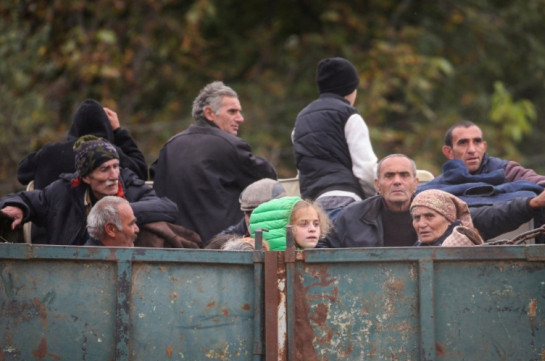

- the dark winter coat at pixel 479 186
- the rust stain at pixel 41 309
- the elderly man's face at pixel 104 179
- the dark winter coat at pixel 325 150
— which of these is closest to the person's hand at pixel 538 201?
the dark winter coat at pixel 479 186

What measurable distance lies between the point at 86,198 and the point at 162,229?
1.41 feet

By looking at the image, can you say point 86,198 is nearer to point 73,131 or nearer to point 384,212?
point 73,131

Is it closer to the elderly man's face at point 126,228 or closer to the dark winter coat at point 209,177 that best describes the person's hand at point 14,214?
the elderly man's face at point 126,228

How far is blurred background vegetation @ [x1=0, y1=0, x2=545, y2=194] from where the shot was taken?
12.6m

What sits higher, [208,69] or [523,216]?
[208,69]

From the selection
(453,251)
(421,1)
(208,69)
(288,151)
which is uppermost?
(421,1)

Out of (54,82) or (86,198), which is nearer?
(86,198)

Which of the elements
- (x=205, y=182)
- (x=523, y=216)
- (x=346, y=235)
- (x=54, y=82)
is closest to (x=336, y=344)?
(x=346, y=235)

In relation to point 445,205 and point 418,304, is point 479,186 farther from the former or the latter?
point 418,304

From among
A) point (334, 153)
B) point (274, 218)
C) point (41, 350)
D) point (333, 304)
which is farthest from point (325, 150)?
point (41, 350)

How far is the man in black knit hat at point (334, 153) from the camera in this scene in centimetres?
628

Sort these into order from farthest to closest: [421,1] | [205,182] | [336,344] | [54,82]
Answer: [421,1] < [54,82] < [205,182] < [336,344]

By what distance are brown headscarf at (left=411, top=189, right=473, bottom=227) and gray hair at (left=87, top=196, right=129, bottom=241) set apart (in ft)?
4.70

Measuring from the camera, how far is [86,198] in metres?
5.71
